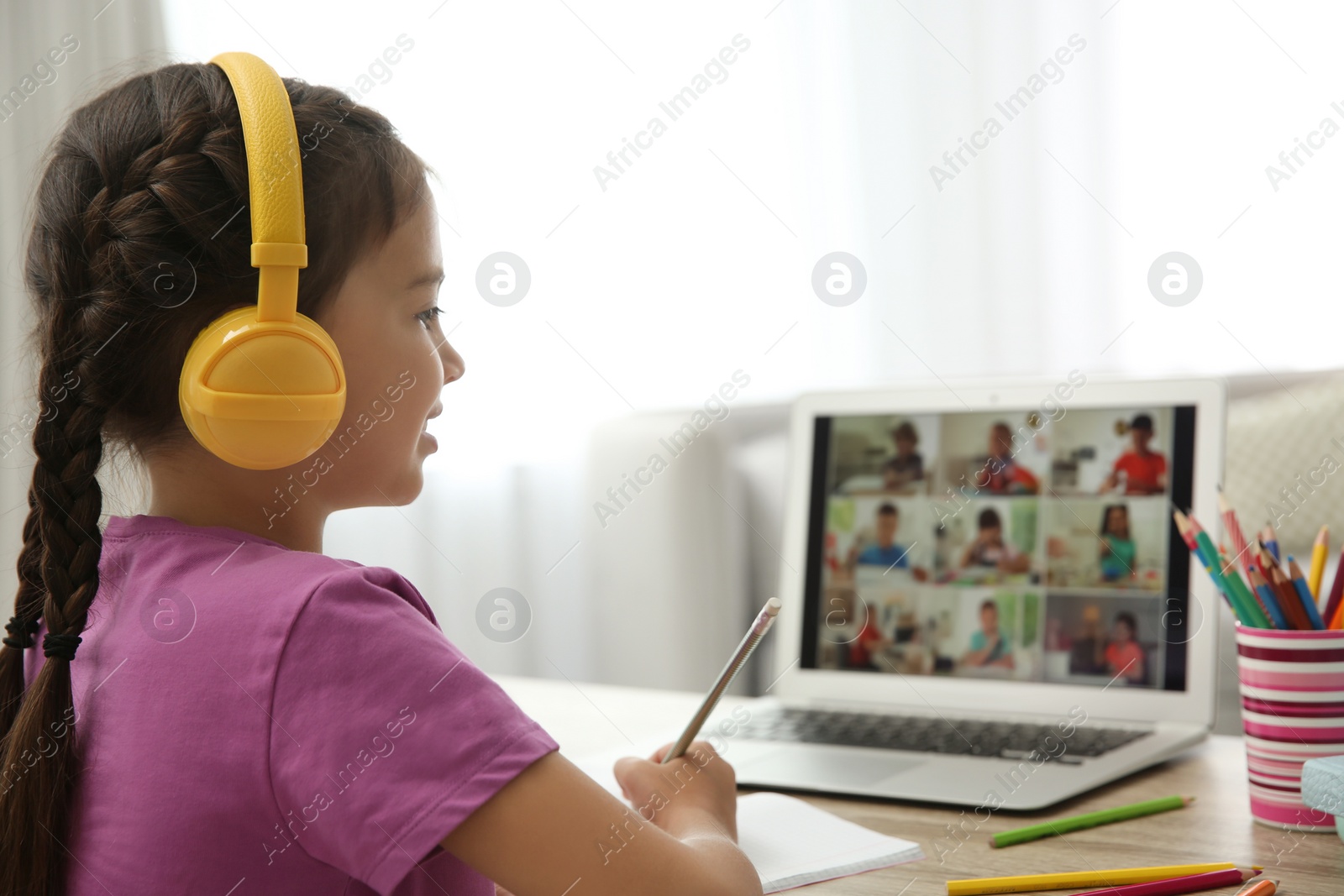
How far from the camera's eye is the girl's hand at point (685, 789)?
618mm

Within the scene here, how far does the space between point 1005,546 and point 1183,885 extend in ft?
1.64

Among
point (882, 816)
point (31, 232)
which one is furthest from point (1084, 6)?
point (31, 232)

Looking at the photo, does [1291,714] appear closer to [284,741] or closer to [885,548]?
[885,548]

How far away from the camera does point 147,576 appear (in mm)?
563

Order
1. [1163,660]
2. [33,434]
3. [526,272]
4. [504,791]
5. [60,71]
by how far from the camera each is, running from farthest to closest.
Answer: [60,71] < [526,272] < [1163,660] < [33,434] < [504,791]

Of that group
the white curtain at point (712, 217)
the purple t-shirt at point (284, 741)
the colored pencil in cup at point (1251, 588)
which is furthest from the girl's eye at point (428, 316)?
the white curtain at point (712, 217)

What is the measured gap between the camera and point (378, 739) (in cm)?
48

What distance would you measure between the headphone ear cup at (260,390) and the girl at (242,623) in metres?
0.05

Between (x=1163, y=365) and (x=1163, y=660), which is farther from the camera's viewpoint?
(x=1163, y=365)

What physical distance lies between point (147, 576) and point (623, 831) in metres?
0.28

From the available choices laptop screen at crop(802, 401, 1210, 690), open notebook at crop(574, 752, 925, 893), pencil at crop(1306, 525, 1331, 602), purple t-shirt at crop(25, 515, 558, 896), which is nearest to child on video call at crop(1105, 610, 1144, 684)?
laptop screen at crop(802, 401, 1210, 690)

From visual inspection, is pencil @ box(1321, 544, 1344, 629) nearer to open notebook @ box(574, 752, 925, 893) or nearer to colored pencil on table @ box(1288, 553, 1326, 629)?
colored pencil on table @ box(1288, 553, 1326, 629)

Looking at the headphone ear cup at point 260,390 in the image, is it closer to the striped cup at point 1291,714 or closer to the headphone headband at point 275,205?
the headphone headband at point 275,205

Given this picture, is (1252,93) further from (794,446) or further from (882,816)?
(882,816)
